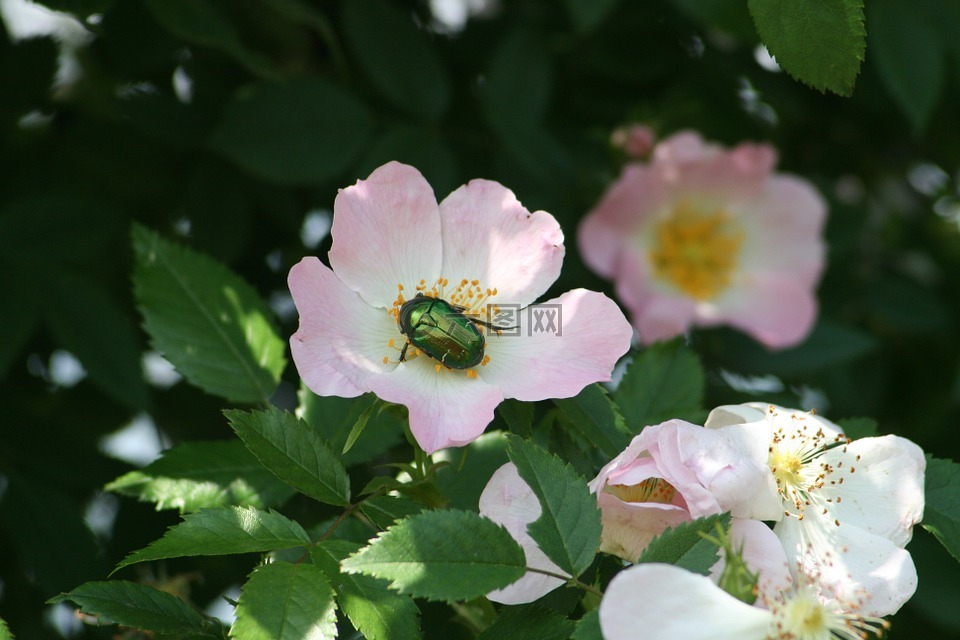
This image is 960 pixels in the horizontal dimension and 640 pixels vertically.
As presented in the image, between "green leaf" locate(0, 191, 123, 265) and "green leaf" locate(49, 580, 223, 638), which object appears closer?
"green leaf" locate(49, 580, 223, 638)

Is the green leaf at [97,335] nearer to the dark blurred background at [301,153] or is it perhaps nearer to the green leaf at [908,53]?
the dark blurred background at [301,153]

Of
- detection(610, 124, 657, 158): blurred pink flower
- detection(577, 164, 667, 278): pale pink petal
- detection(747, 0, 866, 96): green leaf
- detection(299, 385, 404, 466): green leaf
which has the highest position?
detection(747, 0, 866, 96): green leaf

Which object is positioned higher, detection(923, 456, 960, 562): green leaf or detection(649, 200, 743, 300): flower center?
detection(923, 456, 960, 562): green leaf

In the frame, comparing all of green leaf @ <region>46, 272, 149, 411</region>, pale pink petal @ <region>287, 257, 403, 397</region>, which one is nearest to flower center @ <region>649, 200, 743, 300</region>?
green leaf @ <region>46, 272, 149, 411</region>

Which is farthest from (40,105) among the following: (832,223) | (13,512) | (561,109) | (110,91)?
(832,223)

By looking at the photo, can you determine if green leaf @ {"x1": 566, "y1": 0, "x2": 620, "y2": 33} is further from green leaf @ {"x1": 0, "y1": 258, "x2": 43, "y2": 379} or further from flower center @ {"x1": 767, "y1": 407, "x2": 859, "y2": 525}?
green leaf @ {"x1": 0, "y1": 258, "x2": 43, "y2": 379}

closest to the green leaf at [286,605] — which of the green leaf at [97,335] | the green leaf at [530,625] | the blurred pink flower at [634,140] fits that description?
the green leaf at [530,625]

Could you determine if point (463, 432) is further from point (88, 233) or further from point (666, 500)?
point (88, 233)
